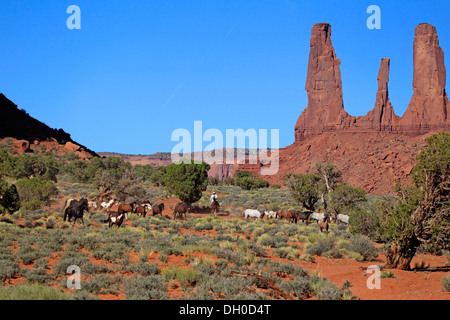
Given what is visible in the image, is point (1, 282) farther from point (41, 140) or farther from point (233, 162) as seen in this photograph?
point (233, 162)

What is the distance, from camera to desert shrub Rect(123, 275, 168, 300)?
9.05 m

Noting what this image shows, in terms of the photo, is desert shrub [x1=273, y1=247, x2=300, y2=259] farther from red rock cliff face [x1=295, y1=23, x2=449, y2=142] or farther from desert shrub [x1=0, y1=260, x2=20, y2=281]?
red rock cliff face [x1=295, y1=23, x2=449, y2=142]

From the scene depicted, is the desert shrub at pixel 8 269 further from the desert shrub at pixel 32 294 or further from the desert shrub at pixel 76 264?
the desert shrub at pixel 32 294

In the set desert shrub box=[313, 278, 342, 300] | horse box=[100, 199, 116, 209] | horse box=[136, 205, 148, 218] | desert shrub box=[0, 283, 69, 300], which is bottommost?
desert shrub box=[313, 278, 342, 300]

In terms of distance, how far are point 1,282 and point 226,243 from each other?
849 centimetres

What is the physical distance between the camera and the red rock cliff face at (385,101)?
110875mm

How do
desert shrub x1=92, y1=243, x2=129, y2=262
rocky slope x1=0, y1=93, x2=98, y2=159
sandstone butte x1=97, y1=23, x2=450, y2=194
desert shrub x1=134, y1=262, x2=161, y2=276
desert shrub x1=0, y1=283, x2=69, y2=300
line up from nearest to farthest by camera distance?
desert shrub x1=0, y1=283, x2=69, y2=300
desert shrub x1=134, y1=262, x2=161, y2=276
desert shrub x1=92, y1=243, x2=129, y2=262
rocky slope x1=0, y1=93, x2=98, y2=159
sandstone butte x1=97, y1=23, x2=450, y2=194

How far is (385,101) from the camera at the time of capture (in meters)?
115

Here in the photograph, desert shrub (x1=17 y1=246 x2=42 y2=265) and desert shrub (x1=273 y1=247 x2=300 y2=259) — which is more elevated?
desert shrub (x1=17 y1=246 x2=42 y2=265)

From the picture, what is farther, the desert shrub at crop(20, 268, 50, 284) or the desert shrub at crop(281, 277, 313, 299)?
the desert shrub at crop(20, 268, 50, 284)

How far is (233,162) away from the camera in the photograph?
15750cm

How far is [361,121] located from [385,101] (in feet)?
32.0

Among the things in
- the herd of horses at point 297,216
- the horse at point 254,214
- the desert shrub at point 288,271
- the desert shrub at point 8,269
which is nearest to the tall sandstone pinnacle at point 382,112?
the herd of horses at point 297,216

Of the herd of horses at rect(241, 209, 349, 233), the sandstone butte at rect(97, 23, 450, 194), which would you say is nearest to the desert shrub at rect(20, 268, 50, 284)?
the herd of horses at rect(241, 209, 349, 233)
